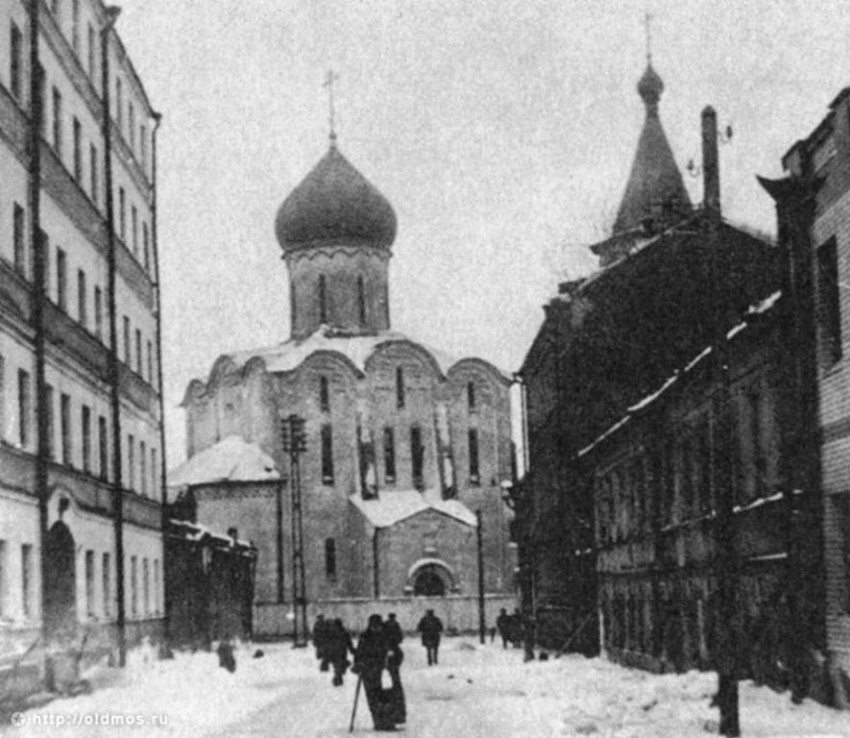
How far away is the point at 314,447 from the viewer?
72.6m

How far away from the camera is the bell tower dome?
7388 centimetres

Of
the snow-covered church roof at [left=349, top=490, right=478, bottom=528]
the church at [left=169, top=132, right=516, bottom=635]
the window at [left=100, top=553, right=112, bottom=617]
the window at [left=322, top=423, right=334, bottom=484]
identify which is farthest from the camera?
the window at [left=322, top=423, right=334, bottom=484]

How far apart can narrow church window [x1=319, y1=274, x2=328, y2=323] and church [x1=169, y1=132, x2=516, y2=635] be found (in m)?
0.06

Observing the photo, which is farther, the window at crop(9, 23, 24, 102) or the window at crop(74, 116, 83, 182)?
the window at crop(74, 116, 83, 182)

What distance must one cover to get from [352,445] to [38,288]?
4978cm

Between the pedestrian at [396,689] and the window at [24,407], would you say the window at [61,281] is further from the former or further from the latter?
the pedestrian at [396,689]

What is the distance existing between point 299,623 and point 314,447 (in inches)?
310

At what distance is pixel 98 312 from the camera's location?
30453 millimetres

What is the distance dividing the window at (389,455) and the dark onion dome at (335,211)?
331 inches

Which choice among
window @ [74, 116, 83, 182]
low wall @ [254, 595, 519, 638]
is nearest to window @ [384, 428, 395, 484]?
low wall @ [254, 595, 519, 638]

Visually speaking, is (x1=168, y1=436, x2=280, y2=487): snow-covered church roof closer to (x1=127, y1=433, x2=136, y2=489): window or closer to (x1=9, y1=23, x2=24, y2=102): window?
(x1=127, y1=433, x2=136, y2=489): window

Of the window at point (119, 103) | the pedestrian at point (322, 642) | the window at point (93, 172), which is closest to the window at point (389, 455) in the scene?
the pedestrian at point (322, 642)

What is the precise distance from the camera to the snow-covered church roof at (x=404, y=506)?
7012cm

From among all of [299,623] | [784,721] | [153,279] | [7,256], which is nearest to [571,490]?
[153,279]
